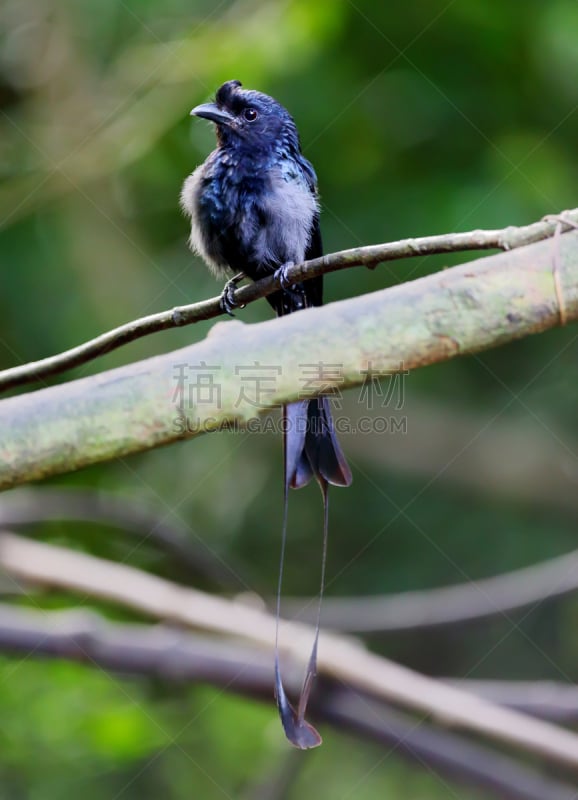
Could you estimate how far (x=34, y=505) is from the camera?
119 inches

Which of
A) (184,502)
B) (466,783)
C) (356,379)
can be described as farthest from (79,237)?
(356,379)

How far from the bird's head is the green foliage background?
344 millimetres

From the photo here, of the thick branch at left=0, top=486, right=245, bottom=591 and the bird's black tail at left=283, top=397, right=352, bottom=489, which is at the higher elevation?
the bird's black tail at left=283, top=397, right=352, bottom=489

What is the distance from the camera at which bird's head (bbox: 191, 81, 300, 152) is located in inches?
101

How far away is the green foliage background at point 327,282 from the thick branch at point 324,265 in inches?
54.1

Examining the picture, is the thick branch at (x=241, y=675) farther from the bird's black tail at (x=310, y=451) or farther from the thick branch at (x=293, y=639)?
the bird's black tail at (x=310, y=451)

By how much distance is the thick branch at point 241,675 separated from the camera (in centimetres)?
249

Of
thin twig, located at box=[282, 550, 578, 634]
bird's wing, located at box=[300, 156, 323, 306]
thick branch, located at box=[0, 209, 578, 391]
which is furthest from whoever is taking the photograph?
thin twig, located at box=[282, 550, 578, 634]

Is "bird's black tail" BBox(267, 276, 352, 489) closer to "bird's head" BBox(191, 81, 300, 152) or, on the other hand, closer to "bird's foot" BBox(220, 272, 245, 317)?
"bird's foot" BBox(220, 272, 245, 317)

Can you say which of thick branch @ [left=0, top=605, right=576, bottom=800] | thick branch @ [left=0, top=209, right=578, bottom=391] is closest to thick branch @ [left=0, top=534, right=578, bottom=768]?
thick branch @ [left=0, top=605, right=576, bottom=800]

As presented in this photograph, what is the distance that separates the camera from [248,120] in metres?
2.58

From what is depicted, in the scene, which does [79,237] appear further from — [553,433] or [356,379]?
[356,379]

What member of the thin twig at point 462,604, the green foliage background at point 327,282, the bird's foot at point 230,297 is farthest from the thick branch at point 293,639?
the bird's foot at point 230,297

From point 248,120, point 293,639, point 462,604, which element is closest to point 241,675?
point 293,639
